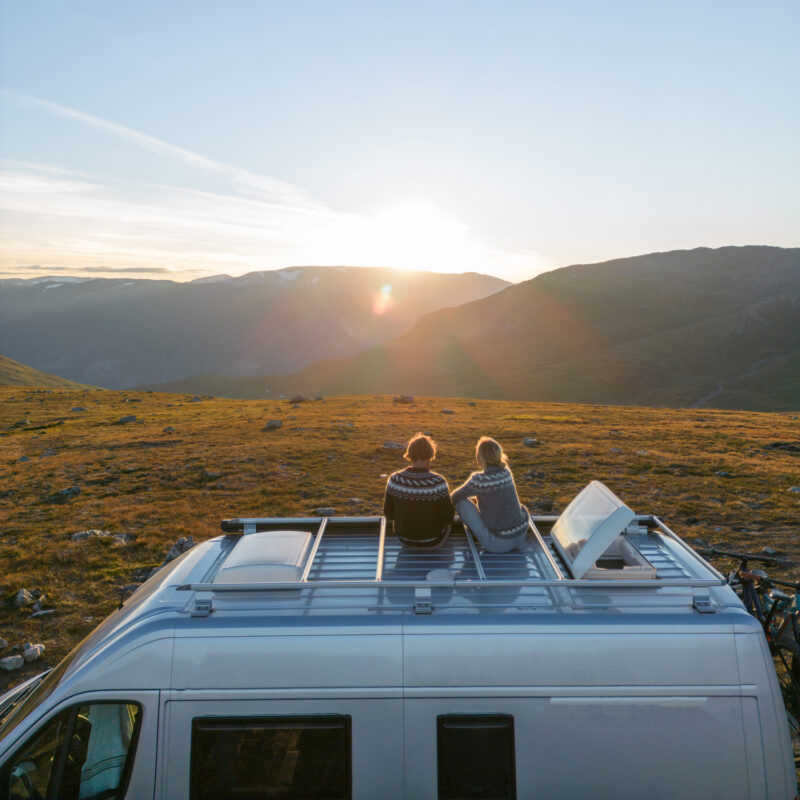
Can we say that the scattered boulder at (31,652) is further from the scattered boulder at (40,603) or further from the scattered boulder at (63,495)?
the scattered boulder at (63,495)

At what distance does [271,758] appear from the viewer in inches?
172

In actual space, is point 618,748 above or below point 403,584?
below

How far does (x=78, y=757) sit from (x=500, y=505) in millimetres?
4206

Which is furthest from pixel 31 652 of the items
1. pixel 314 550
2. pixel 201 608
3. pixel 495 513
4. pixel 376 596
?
pixel 495 513

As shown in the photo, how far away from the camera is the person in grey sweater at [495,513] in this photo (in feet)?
21.2

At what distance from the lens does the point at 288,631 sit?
4418 mm

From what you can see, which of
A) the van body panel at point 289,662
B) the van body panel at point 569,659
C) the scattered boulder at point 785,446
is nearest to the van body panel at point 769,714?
the van body panel at point 569,659

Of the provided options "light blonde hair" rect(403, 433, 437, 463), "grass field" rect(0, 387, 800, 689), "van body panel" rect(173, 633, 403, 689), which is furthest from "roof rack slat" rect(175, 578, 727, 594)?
"grass field" rect(0, 387, 800, 689)

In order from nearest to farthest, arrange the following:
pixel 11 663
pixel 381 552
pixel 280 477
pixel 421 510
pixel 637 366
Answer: pixel 381 552 < pixel 421 510 < pixel 11 663 < pixel 280 477 < pixel 637 366

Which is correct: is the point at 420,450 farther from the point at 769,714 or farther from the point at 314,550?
the point at 769,714

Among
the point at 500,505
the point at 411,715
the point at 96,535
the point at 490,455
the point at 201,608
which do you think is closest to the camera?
the point at 411,715

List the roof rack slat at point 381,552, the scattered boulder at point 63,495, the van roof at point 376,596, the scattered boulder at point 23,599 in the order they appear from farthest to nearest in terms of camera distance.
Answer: the scattered boulder at point 63,495, the scattered boulder at point 23,599, the roof rack slat at point 381,552, the van roof at point 376,596

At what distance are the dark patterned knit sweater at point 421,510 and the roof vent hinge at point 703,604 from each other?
2684 millimetres

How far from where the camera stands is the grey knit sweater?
645 cm
